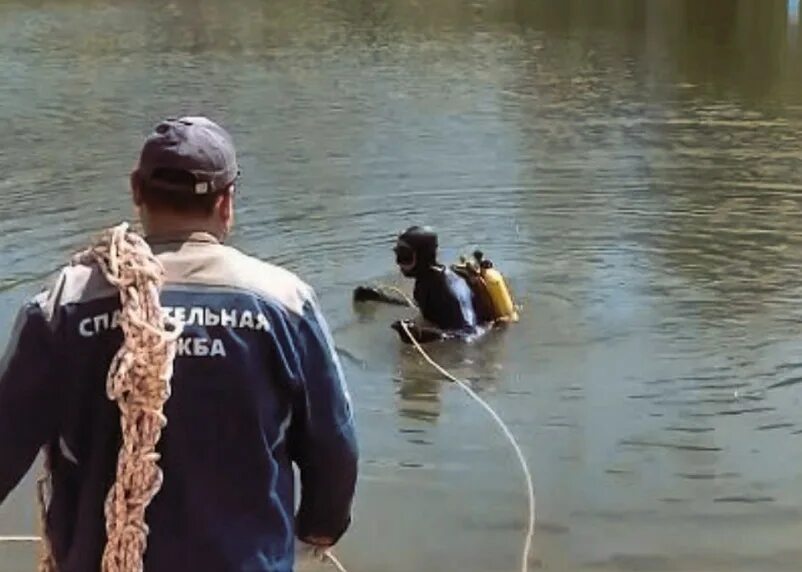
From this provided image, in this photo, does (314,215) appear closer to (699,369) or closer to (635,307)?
→ (635,307)

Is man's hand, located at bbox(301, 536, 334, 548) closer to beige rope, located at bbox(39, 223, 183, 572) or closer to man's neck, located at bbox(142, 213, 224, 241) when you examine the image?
beige rope, located at bbox(39, 223, 183, 572)

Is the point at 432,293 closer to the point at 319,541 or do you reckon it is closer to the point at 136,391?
the point at 319,541

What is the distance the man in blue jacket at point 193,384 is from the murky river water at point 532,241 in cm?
303

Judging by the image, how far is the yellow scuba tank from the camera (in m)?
9.09

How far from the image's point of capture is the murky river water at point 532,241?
6.47m

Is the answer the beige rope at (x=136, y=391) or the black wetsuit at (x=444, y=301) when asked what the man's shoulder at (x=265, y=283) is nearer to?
the beige rope at (x=136, y=391)

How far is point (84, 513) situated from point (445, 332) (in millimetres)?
6009

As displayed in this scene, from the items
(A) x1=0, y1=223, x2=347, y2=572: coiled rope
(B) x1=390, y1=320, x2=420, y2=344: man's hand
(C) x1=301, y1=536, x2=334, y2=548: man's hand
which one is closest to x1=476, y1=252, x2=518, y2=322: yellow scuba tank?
(B) x1=390, y1=320, x2=420, y2=344: man's hand

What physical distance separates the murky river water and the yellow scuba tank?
0.42 feet

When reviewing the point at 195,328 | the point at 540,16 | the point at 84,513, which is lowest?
the point at 540,16

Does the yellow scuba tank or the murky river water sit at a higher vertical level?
the yellow scuba tank

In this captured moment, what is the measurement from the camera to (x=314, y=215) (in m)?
12.6

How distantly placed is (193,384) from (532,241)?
344 inches

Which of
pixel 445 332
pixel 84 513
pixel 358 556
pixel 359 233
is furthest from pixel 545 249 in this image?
pixel 84 513
